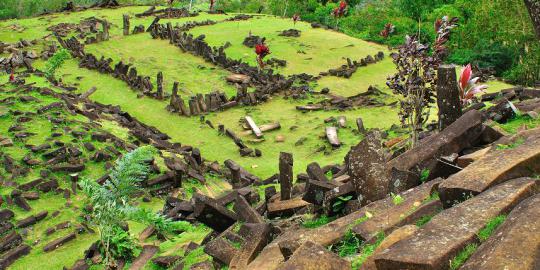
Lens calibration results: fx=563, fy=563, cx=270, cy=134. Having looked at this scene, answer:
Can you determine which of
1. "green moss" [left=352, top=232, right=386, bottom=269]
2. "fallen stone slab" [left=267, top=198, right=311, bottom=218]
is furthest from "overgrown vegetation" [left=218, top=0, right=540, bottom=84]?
"green moss" [left=352, top=232, right=386, bottom=269]

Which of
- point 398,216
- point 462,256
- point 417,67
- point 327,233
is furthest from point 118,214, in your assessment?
point 462,256

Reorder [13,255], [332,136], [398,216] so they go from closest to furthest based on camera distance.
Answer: [398,216], [13,255], [332,136]

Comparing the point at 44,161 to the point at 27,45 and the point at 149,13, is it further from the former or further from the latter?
the point at 149,13

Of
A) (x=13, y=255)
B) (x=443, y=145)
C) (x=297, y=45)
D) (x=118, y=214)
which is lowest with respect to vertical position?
(x=13, y=255)

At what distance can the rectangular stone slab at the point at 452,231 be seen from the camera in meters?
3.28

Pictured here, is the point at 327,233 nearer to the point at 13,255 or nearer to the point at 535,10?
the point at 535,10

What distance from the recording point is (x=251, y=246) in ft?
16.3

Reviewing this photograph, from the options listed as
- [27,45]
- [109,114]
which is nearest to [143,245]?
[109,114]

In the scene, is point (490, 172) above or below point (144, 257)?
above

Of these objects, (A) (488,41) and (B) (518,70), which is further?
(A) (488,41)

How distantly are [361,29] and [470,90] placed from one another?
2742 centimetres

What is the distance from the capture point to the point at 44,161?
36.0ft

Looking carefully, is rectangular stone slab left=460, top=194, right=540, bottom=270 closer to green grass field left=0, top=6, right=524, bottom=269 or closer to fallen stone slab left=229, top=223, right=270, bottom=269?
fallen stone slab left=229, top=223, right=270, bottom=269

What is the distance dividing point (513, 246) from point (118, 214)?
5.00 m
